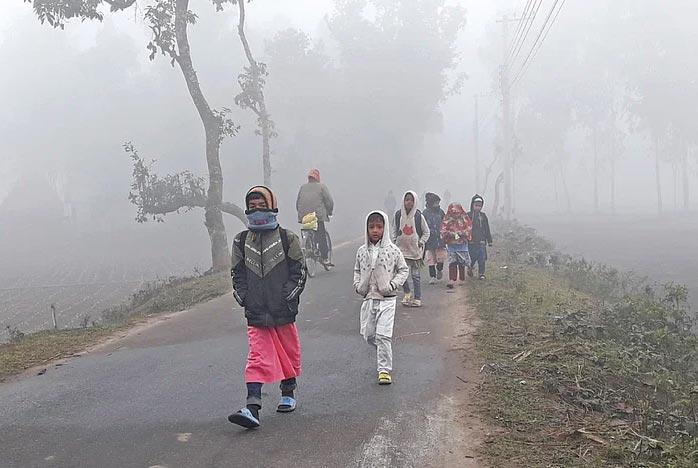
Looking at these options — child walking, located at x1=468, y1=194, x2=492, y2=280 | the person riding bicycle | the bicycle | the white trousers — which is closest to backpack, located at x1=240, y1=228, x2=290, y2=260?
the white trousers

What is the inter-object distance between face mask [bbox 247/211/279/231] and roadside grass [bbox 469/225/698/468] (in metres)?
2.29

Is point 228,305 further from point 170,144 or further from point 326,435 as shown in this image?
point 170,144

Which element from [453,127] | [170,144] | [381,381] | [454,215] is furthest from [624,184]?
[381,381]

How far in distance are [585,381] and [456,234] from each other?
5.99 m

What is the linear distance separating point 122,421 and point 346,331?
3.96 meters

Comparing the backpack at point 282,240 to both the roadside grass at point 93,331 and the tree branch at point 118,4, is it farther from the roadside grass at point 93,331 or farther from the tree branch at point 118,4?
the tree branch at point 118,4

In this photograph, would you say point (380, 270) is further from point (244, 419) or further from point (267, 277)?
point (244, 419)

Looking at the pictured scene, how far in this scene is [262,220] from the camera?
5406 millimetres

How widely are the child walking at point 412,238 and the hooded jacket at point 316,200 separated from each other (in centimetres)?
276

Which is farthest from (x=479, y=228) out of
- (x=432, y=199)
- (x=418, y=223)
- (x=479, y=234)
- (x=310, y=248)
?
(x=310, y=248)

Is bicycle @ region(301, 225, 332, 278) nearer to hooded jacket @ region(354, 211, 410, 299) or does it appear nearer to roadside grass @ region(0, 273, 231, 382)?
roadside grass @ region(0, 273, 231, 382)

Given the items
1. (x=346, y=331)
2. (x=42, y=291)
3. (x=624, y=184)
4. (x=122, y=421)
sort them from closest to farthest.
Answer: (x=122, y=421) → (x=346, y=331) → (x=42, y=291) → (x=624, y=184)

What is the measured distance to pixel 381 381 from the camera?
6.45 meters

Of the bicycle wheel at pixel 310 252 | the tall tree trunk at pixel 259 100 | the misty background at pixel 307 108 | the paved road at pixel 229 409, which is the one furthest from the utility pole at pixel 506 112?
the paved road at pixel 229 409
